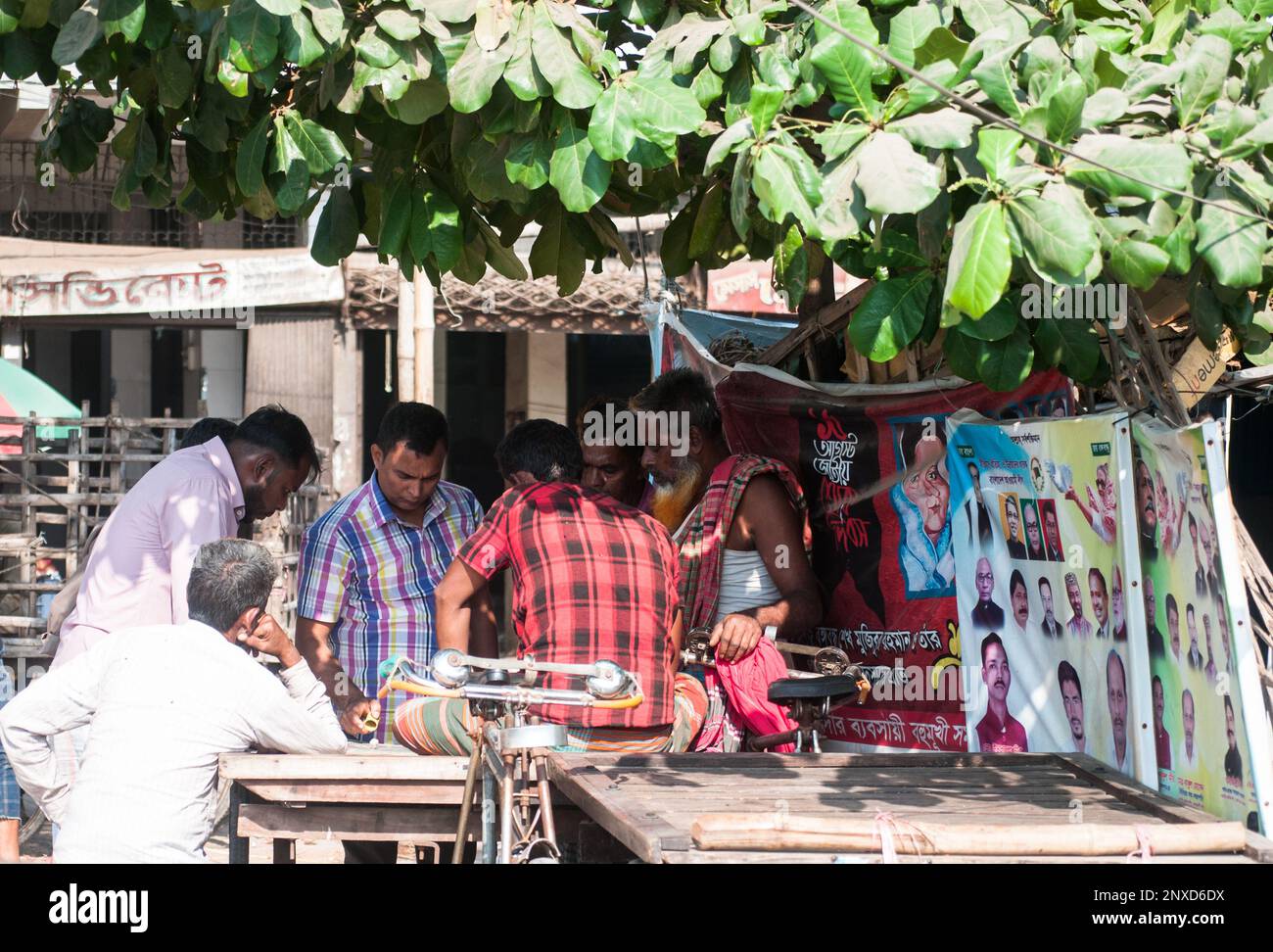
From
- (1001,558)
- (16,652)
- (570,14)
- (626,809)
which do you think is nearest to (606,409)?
(1001,558)

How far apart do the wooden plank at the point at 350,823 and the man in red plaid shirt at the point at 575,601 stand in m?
0.24

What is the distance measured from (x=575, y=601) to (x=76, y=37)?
6.02 feet

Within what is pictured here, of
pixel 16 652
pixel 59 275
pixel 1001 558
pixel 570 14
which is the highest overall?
pixel 59 275

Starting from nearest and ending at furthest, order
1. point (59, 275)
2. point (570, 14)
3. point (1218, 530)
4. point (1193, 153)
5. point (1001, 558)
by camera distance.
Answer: point (1193, 153)
point (1218, 530)
point (570, 14)
point (1001, 558)
point (59, 275)

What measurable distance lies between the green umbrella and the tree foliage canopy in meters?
4.90

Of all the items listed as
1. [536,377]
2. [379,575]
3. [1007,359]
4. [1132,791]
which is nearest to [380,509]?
[379,575]

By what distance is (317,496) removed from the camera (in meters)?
10.5

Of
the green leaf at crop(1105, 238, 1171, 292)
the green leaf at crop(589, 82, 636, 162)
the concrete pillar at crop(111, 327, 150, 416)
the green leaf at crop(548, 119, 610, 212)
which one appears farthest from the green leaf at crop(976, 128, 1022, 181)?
the concrete pillar at crop(111, 327, 150, 416)

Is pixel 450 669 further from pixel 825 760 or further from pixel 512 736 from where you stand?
pixel 825 760

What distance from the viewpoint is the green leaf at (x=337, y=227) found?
13.4 ft

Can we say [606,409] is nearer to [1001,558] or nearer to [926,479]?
[926,479]

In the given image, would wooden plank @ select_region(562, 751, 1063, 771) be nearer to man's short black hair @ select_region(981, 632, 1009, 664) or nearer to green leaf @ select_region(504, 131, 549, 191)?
man's short black hair @ select_region(981, 632, 1009, 664)

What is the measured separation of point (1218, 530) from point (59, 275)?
8.96 meters

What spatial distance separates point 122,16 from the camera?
3.22 meters
